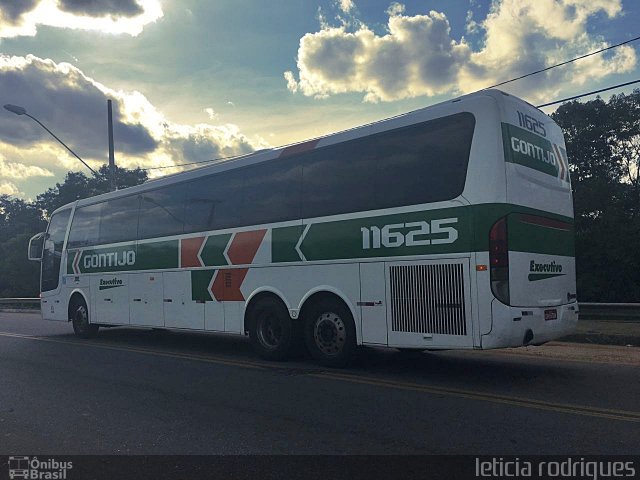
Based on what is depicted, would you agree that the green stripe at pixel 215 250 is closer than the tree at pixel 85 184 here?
Yes

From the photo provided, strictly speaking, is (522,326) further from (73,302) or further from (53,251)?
(53,251)

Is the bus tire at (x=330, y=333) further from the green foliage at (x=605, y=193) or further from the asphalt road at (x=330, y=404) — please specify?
the green foliage at (x=605, y=193)

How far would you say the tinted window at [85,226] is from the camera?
13469 mm

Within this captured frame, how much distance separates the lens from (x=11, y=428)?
5633 mm

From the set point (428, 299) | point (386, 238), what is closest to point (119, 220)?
point (386, 238)

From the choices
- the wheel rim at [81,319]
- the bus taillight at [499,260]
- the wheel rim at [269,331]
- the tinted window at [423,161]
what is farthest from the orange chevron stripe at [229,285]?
the wheel rim at [81,319]

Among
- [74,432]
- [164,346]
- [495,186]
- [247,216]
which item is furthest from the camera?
[164,346]

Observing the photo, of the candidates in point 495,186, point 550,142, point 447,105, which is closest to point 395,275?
point 495,186

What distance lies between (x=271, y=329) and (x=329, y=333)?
4.41ft

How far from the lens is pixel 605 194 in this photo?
1090 inches

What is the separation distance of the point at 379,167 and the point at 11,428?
5368 millimetres

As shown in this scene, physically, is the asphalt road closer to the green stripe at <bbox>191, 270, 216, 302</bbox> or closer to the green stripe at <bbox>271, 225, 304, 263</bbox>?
the green stripe at <bbox>191, 270, 216, 302</bbox>

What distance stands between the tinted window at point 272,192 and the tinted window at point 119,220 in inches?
146

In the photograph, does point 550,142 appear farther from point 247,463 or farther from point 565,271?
point 247,463
